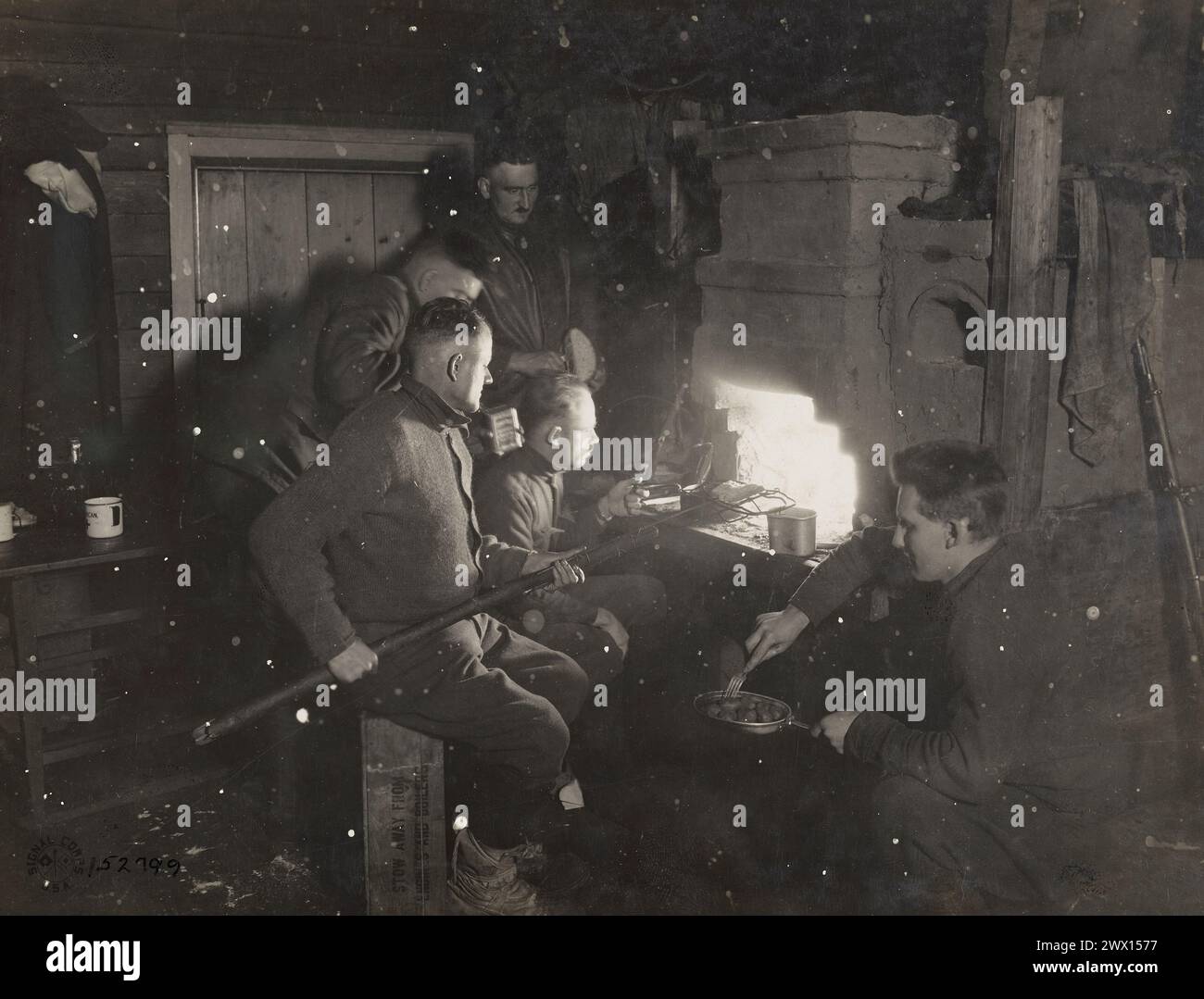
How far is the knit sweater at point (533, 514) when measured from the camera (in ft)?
11.9

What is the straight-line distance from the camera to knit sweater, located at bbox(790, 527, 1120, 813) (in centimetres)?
281

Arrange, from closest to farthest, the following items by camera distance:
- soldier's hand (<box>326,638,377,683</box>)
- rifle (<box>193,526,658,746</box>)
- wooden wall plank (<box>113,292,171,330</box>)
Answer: rifle (<box>193,526,658,746</box>) < soldier's hand (<box>326,638,377,683</box>) < wooden wall plank (<box>113,292,171,330</box>)

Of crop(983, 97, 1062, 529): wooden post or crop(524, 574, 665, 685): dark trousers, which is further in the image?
crop(524, 574, 665, 685): dark trousers

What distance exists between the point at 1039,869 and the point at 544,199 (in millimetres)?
2538

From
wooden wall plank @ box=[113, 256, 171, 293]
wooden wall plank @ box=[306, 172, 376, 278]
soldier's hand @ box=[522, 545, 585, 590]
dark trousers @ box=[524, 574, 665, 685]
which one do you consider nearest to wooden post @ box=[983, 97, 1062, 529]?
dark trousers @ box=[524, 574, 665, 685]

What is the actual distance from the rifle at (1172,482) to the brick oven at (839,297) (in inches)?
23.8

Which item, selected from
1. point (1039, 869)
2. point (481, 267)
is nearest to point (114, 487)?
point (481, 267)

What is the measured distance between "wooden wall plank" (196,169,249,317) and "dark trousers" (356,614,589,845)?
143 centimetres

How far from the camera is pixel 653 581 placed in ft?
13.1

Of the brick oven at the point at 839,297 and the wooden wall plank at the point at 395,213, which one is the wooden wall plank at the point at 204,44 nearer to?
the wooden wall plank at the point at 395,213

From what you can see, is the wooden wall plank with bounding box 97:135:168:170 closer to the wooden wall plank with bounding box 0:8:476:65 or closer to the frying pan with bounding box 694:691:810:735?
the wooden wall plank with bounding box 0:8:476:65

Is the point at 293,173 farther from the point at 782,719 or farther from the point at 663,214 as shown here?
the point at 782,719

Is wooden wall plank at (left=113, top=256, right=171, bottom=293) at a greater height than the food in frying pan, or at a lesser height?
greater

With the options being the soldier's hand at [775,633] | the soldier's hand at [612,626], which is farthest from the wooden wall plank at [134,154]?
the soldier's hand at [775,633]
